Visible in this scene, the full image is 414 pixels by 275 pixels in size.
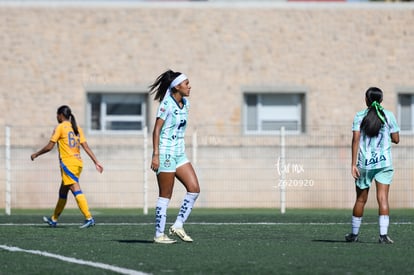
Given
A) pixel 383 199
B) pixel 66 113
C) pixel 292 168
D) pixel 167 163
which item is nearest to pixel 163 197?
pixel 167 163

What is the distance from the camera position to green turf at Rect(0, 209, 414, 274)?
1054 cm

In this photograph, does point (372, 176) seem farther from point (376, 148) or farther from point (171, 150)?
point (171, 150)

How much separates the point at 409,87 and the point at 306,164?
15.1ft

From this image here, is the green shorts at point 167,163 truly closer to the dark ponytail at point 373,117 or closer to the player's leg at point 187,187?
the player's leg at point 187,187

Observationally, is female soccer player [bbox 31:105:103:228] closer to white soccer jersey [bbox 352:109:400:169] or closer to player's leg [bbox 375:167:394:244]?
white soccer jersey [bbox 352:109:400:169]

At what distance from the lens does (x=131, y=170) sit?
28.6m

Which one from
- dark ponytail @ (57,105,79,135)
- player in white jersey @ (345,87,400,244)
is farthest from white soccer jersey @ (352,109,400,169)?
dark ponytail @ (57,105,79,135)

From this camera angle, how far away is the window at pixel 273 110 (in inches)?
1204

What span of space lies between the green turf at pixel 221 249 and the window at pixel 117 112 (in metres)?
11.4

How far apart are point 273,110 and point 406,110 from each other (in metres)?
3.70

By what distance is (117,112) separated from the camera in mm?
30578

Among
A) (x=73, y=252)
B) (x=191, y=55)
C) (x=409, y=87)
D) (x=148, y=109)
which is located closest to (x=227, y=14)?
(x=191, y=55)

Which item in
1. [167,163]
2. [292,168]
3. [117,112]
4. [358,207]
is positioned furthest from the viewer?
[117,112]

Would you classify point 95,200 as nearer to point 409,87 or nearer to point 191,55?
point 191,55
